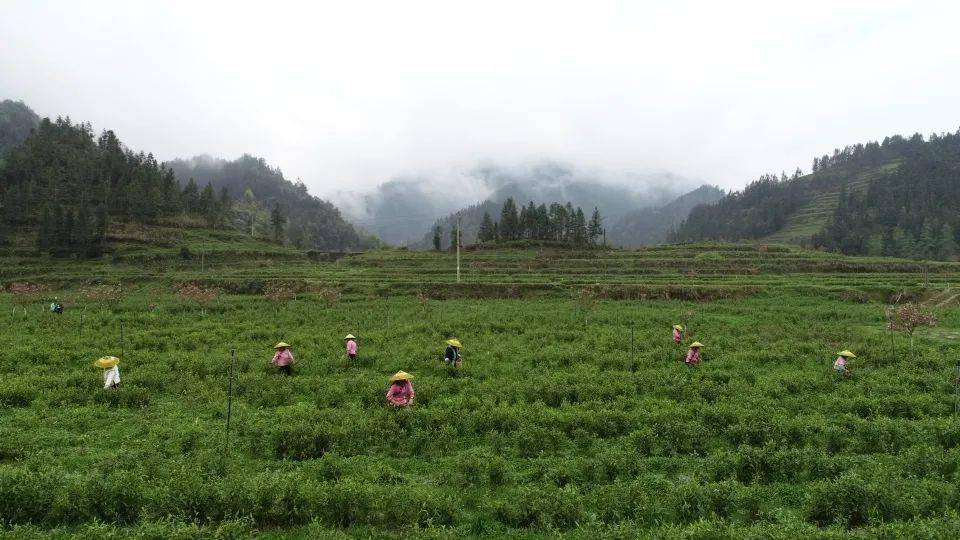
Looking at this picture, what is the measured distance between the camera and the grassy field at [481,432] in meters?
8.45

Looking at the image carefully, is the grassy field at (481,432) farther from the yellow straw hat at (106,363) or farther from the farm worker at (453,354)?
the yellow straw hat at (106,363)

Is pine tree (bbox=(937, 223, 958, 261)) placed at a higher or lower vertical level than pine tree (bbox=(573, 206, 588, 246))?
lower

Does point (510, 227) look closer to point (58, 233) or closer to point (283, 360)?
point (58, 233)

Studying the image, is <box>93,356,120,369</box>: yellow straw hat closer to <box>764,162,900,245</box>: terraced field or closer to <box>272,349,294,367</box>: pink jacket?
<box>272,349,294,367</box>: pink jacket

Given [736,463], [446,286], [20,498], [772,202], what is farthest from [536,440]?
[772,202]

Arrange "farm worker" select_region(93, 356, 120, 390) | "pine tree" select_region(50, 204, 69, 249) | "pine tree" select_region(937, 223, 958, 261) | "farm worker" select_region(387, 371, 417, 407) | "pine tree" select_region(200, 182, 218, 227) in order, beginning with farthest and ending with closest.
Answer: "pine tree" select_region(200, 182, 218, 227) < "pine tree" select_region(937, 223, 958, 261) < "pine tree" select_region(50, 204, 69, 249) < "farm worker" select_region(93, 356, 120, 390) < "farm worker" select_region(387, 371, 417, 407)

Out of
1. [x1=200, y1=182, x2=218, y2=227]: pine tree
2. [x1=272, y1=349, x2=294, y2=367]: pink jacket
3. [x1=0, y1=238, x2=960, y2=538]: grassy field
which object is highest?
[x1=200, y1=182, x2=218, y2=227]: pine tree

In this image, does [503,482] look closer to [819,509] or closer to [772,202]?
[819,509]

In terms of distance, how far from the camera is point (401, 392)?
14.1m

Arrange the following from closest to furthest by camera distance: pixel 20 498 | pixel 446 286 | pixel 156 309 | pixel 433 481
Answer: pixel 20 498
pixel 433 481
pixel 156 309
pixel 446 286

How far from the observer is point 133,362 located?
19141 mm

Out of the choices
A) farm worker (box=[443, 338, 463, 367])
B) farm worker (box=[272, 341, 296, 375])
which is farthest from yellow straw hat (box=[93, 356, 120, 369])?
farm worker (box=[443, 338, 463, 367])

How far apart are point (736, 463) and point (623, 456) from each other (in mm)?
2210

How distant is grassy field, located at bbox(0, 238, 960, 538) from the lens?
8.45 meters
